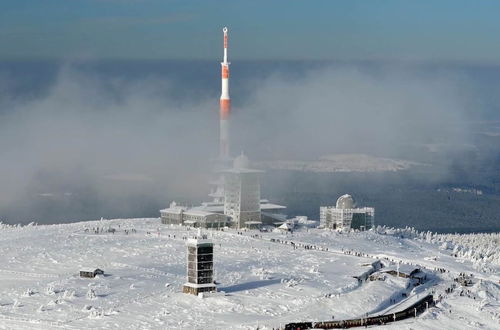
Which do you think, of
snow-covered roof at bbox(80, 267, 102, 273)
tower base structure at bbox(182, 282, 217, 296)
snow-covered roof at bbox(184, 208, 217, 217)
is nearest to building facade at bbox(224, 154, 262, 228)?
snow-covered roof at bbox(184, 208, 217, 217)

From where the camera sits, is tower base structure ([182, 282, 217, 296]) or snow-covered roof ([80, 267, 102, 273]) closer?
tower base structure ([182, 282, 217, 296])

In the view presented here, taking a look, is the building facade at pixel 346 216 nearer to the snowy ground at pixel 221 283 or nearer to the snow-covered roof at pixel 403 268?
the snowy ground at pixel 221 283

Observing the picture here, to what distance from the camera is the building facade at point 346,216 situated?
18112 centimetres

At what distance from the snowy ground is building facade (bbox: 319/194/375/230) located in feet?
21.3

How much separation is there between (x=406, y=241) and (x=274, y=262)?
110 ft

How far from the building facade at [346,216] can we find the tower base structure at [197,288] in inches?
2065

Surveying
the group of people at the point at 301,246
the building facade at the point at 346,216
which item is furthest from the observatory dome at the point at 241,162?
the group of people at the point at 301,246

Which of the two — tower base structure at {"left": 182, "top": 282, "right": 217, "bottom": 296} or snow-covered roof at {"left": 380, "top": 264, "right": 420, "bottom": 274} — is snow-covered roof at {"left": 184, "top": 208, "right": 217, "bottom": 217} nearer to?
snow-covered roof at {"left": 380, "top": 264, "right": 420, "bottom": 274}

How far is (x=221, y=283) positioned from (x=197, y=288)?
6.30 meters

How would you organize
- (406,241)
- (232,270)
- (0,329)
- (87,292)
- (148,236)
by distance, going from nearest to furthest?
(0,329)
(87,292)
(232,270)
(148,236)
(406,241)

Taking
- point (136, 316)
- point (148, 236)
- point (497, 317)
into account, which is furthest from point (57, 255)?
point (497, 317)

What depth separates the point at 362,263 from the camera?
15350 centimetres

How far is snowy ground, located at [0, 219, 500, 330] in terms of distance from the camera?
124m

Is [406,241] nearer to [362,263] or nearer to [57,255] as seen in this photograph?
[362,263]
